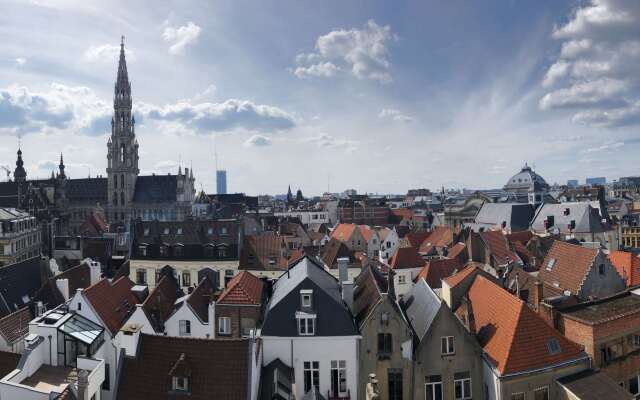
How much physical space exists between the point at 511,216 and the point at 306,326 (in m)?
77.3

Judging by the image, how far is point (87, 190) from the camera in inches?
5561

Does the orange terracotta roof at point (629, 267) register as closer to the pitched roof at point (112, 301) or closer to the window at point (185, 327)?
the window at point (185, 327)

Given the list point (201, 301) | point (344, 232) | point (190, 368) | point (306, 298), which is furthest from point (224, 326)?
point (344, 232)

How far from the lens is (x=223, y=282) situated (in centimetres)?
5997

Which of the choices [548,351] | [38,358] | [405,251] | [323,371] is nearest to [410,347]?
[323,371]

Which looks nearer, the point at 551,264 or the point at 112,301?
the point at 112,301

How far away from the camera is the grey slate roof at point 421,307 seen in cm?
2989

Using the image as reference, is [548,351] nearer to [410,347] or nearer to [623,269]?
[410,347]

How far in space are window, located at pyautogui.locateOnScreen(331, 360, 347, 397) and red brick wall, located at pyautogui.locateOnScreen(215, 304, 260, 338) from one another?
6.79 metres

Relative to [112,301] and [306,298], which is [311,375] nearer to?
[306,298]

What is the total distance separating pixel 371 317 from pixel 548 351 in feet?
34.9

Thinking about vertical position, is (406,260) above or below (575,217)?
below

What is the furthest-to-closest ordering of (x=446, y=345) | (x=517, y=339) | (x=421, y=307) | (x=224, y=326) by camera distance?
(x=224, y=326) → (x=421, y=307) → (x=446, y=345) → (x=517, y=339)

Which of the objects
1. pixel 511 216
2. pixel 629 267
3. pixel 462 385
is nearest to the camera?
pixel 462 385
